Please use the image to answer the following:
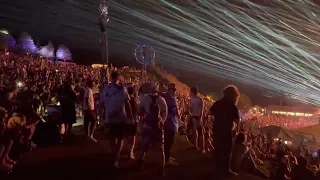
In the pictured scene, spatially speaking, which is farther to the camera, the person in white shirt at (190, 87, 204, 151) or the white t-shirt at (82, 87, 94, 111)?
the white t-shirt at (82, 87, 94, 111)

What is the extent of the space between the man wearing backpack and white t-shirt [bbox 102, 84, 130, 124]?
39 centimetres

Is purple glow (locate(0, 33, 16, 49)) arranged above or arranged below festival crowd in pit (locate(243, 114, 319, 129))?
above

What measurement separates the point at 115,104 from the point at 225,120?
2.02 m

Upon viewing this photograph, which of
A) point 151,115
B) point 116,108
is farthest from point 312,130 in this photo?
point 116,108

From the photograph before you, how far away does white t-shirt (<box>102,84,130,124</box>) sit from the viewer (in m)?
7.79

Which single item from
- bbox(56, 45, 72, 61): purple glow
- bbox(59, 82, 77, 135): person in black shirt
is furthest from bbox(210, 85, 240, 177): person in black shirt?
bbox(56, 45, 72, 61): purple glow

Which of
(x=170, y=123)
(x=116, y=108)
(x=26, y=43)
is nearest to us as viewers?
(x=116, y=108)

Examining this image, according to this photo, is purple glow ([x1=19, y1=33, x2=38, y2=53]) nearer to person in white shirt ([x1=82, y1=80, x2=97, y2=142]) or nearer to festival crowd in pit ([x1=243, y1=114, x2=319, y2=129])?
festival crowd in pit ([x1=243, y1=114, x2=319, y2=129])

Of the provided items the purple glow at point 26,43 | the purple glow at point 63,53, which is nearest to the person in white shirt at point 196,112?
the purple glow at point 26,43

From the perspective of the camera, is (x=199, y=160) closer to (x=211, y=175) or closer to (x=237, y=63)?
(x=211, y=175)

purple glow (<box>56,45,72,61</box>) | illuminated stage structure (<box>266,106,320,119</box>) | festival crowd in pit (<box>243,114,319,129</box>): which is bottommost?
festival crowd in pit (<box>243,114,319,129</box>)

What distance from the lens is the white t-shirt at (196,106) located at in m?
10.6

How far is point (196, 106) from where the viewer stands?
35.0ft

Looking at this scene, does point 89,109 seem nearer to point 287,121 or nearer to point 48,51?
point 287,121
